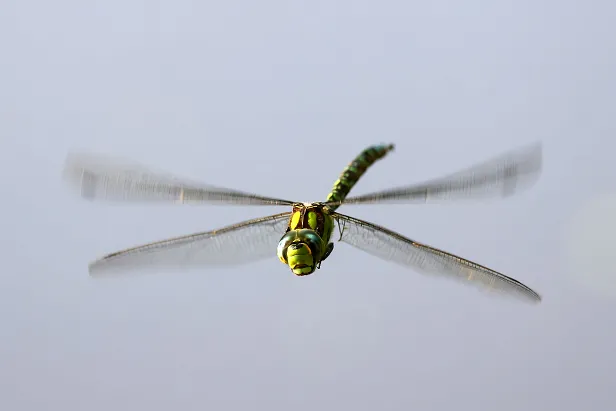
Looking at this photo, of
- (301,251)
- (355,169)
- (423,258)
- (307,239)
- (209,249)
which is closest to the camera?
(301,251)

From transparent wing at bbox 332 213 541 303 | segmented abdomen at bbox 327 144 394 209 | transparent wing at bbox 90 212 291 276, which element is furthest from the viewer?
segmented abdomen at bbox 327 144 394 209

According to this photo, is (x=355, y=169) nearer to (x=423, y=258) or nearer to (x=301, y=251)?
(x=423, y=258)

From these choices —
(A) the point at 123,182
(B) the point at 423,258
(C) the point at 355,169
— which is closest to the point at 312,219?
(B) the point at 423,258

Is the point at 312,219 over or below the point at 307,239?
over

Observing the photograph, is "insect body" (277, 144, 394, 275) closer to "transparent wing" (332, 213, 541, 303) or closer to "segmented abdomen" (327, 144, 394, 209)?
"transparent wing" (332, 213, 541, 303)

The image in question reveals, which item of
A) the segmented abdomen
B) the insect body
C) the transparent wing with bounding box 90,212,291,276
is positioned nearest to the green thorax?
the insect body
